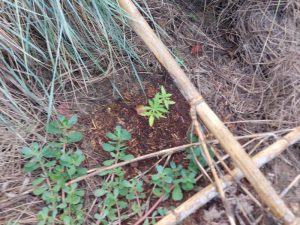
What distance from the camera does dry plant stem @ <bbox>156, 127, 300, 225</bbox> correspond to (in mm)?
1387

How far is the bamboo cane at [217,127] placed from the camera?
134 centimetres

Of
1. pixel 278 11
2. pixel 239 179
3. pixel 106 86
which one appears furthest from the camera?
pixel 278 11

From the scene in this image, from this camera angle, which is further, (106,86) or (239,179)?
(106,86)

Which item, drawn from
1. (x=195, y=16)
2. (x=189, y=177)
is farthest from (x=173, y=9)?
(x=189, y=177)

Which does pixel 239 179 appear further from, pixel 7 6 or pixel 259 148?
pixel 7 6

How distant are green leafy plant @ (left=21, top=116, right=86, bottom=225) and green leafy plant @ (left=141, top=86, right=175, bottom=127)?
290 millimetres

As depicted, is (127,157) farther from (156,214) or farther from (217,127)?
(217,127)

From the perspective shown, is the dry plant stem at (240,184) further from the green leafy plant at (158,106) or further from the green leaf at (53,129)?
the green leaf at (53,129)

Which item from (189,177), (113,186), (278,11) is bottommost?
(189,177)

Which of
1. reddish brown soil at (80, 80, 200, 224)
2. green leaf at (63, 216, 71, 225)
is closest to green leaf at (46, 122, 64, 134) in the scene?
reddish brown soil at (80, 80, 200, 224)

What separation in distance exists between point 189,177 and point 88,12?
778mm

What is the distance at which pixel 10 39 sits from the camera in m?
1.59

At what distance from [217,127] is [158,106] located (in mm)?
314

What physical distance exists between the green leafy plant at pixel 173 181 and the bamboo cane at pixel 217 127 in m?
0.18
